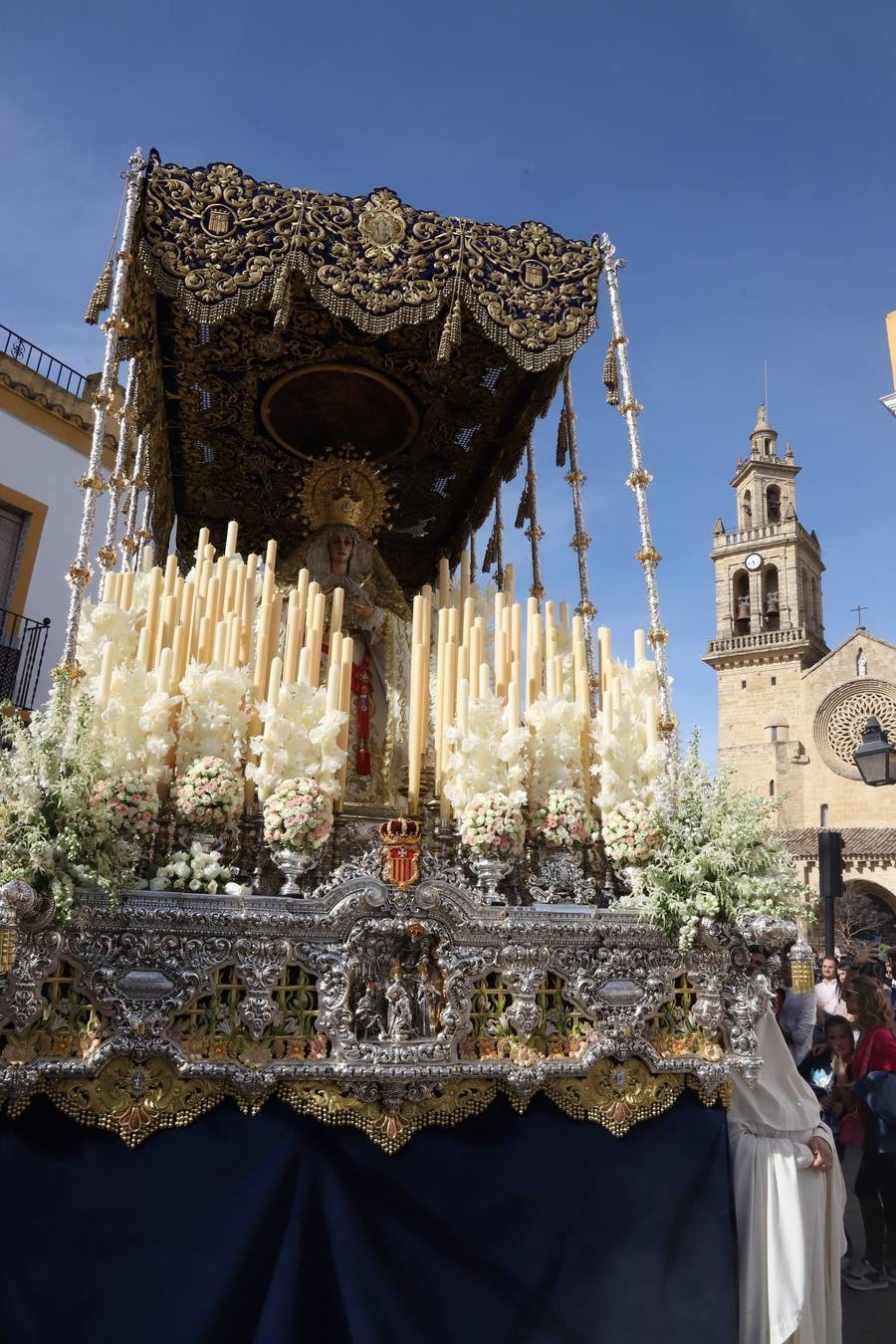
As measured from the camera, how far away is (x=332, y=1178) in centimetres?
369

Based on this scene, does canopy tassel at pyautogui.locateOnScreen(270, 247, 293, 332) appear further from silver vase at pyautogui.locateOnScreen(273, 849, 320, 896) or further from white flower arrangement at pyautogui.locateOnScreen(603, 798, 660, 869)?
white flower arrangement at pyautogui.locateOnScreen(603, 798, 660, 869)

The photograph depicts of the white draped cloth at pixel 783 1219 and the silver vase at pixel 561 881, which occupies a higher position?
the silver vase at pixel 561 881

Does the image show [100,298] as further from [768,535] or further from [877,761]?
[768,535]

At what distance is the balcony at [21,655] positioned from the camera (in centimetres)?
987

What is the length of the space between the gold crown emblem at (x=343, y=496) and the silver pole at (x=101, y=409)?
1978mm

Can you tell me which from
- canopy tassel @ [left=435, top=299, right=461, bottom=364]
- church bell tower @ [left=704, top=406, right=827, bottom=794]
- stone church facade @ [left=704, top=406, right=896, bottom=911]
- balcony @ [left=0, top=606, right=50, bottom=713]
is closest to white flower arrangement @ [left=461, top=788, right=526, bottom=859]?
canopy tassel @ [left=435, top=299, right=461, bottom=364]

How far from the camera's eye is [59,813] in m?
3.59

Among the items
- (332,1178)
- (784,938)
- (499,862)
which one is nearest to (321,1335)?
(332,1178)

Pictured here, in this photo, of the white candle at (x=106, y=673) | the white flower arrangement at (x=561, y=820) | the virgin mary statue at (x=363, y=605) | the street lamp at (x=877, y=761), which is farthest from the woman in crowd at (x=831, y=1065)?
the white candle at (x=106, y=673)

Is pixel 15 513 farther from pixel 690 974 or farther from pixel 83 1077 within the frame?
pixel 690 974

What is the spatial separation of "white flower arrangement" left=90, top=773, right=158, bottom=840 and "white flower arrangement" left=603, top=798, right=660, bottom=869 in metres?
2.19

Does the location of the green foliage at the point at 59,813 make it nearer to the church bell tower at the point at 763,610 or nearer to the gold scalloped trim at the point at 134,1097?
the gold scalloped trim at the point at 134,1097

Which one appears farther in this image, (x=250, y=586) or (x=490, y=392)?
(x=490, y=392)

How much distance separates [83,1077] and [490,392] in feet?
16.5
